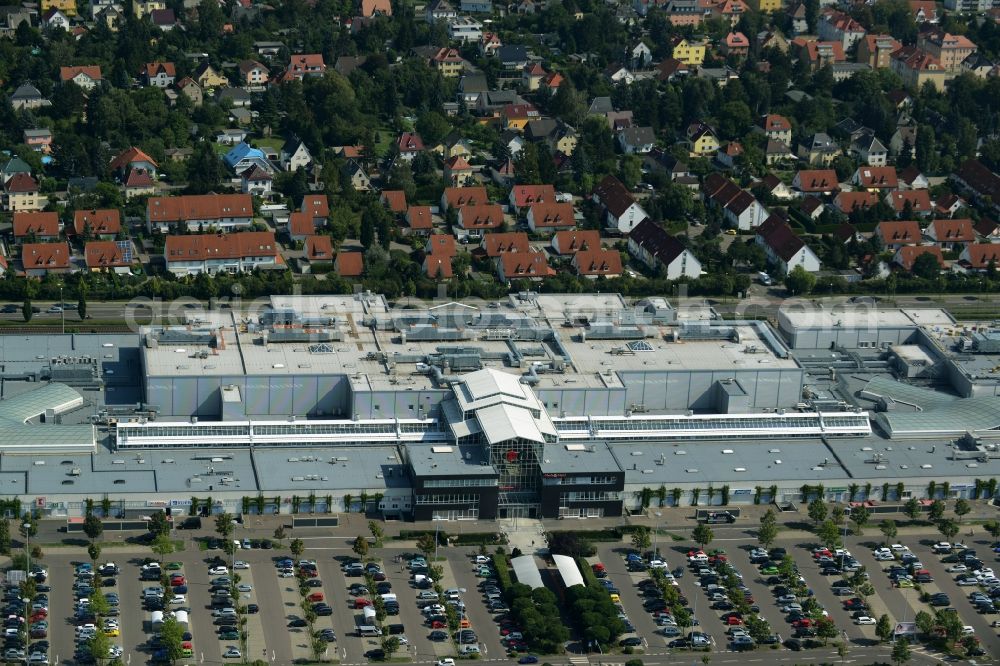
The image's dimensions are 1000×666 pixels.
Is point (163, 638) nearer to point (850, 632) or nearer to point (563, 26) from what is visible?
point (850, 632)

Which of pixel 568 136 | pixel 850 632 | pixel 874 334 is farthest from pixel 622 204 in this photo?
pixel 850 632

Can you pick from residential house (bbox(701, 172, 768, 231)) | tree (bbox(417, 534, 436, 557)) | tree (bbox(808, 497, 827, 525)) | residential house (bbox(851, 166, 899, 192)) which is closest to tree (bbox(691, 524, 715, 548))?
tree (bbox(808, 497, 827, 525))

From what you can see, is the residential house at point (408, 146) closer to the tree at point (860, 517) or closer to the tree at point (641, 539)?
the tree at point (641, 539)

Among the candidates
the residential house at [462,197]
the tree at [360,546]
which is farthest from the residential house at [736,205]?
the tree at [360,546]

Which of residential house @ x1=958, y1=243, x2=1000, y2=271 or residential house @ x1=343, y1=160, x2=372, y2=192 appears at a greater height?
residential house @ x1=343, y1=160, x2=372, y2=192

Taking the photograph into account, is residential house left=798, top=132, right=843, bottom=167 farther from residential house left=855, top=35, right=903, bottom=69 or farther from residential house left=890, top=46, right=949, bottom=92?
residential house left=855, top=35, right=903, bottom=69

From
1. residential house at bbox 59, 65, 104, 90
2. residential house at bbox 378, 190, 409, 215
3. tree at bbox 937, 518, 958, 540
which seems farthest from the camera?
residential house at bbox 59, 65, 104, 90
